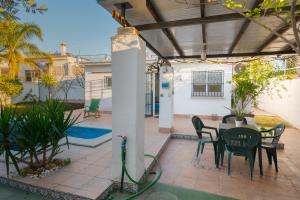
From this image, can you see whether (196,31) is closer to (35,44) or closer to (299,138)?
(299,138)

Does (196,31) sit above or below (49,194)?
above

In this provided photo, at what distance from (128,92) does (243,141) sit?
2.43 metres

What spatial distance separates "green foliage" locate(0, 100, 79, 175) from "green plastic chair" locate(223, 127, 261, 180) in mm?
3234

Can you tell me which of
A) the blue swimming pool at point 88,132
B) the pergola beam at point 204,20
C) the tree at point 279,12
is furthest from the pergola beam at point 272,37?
the blue swimming pool at point 88,132

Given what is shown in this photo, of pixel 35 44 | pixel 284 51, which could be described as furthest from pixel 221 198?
pixel 35 44

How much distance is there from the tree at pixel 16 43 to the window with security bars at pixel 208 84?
10.9m

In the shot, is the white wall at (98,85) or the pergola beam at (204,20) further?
the white wall at (98,85)

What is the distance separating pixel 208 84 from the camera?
9.51 metres

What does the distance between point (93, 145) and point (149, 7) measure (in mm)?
3869

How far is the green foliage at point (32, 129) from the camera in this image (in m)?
2.94

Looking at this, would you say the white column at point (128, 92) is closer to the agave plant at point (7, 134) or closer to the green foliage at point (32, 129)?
the green foliage at point (32, 129)

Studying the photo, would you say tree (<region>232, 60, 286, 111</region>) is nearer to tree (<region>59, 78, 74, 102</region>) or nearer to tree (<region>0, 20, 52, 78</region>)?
tree (<region>0, 20, 52, 78</region>)

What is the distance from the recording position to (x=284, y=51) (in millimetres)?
5109

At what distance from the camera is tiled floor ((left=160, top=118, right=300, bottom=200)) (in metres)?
3.00
